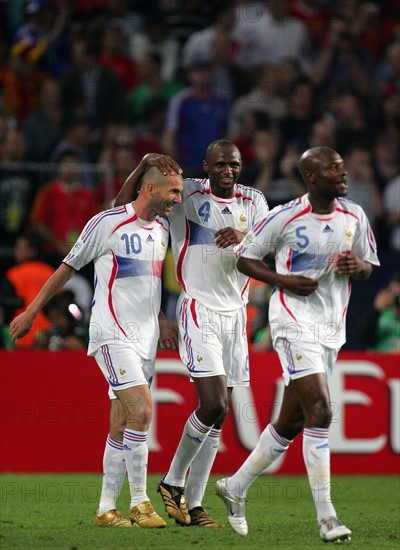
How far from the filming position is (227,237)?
8.17 m

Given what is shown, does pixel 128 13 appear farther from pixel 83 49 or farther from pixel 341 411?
pixel 341 411

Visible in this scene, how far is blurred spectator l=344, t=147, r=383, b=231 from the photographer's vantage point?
1437cm

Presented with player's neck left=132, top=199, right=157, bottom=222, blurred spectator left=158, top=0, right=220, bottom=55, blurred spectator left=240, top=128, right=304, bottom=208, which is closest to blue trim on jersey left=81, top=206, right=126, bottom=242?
player's neck left=132, top=199, right=157, bottom=222

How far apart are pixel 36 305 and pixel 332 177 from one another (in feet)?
6.82

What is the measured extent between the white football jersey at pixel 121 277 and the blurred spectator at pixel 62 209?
5.17 meters

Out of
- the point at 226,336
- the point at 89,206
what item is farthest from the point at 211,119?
the point at 226,336

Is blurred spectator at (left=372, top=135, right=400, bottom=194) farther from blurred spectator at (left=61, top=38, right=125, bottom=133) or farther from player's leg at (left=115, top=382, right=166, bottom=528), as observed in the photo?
player's leg at (left=115, top=382, right=166, bottom=528)

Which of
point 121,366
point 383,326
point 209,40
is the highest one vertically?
point 209,40

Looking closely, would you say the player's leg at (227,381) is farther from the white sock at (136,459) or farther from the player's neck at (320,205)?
the player's neck at (320,205)

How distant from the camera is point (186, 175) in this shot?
13625 mm

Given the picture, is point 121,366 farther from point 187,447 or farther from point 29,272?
point 29,272

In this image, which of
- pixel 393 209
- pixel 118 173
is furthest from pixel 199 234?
pixel 393 209

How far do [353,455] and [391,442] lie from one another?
0.40 metres

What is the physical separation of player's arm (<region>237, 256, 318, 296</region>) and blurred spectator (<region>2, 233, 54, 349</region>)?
16.6ft
